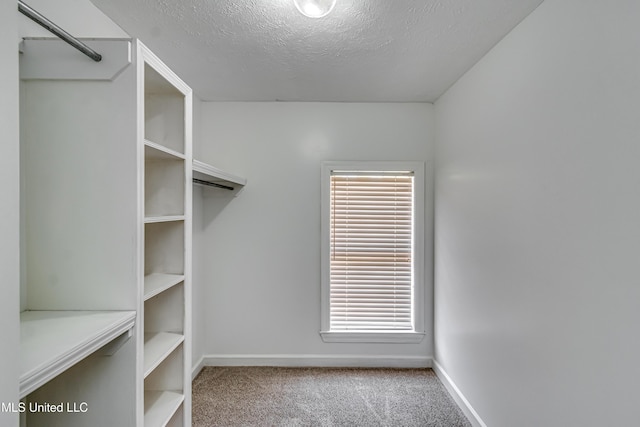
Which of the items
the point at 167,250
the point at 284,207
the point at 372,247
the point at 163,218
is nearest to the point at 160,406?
the point at 167,250

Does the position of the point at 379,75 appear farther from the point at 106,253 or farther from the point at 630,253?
the point at 106,253

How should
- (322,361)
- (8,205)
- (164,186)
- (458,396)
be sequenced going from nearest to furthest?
(8,205)
(164,186)
(458,396)
(322,361)

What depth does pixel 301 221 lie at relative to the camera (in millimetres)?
3084

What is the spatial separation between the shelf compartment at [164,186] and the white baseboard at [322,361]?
1.95 m

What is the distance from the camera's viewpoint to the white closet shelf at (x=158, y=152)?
138 centimetres

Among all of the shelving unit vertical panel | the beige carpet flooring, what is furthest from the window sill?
the shelving unit vertical panel

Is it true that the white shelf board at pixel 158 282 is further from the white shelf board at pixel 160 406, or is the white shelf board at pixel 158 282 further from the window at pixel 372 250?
the window at pixel 372 250

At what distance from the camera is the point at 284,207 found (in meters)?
3.08

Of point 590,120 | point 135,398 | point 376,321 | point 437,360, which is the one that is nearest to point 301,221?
point 376,321

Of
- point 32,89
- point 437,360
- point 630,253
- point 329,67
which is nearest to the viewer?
point 630,253

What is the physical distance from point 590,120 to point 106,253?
1.95m

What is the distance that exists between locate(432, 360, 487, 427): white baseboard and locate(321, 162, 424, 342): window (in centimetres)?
42

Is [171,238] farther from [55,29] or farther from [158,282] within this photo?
[55,29]

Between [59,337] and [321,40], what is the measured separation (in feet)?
6.19
